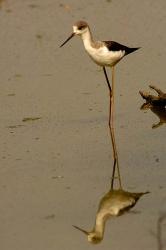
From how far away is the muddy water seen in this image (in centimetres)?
593

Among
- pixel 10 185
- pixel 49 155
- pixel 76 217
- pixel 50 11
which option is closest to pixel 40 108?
pixel 49 155

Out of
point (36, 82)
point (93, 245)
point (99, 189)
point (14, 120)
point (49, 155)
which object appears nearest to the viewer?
point (93, 245)

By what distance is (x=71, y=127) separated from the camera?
767 cm

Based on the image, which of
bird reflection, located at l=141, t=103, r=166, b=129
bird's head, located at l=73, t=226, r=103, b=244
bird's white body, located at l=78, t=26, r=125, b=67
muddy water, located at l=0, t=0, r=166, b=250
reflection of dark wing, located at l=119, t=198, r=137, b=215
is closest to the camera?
bird's head, located at l=73, t=226, r=103, b=244

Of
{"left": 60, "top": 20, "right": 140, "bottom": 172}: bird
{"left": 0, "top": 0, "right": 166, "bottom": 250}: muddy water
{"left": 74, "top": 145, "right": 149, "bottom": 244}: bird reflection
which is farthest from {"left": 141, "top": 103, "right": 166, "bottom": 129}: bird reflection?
{"left": 74, "top": 145, "right": 149, "bottom": 244}: bird reflection

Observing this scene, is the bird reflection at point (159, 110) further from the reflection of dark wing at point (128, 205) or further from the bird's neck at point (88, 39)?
the reflection of dark wing at point (128, 205)

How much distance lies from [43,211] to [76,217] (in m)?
0.24

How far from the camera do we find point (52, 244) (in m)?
5.60

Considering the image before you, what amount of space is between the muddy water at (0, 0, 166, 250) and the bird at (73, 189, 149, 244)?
1.7 inches

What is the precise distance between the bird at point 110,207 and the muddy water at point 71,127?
0.04m

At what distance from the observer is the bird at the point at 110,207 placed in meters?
5.68

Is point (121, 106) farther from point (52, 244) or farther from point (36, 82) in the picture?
point (52, 244)

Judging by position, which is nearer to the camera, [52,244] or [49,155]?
[52,244]

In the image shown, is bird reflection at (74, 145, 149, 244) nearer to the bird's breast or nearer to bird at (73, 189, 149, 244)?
bird at (73, 189, 149, 244)
